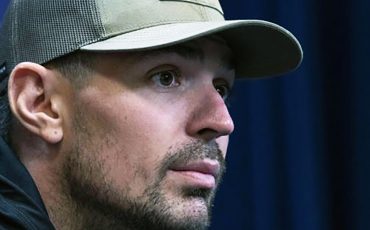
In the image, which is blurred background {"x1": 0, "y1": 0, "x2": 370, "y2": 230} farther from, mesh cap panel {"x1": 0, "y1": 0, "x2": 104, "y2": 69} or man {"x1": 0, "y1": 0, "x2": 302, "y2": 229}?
mesh cap panel {"x1": 0, "y1": 0, "x2": 104, "y2": 69}

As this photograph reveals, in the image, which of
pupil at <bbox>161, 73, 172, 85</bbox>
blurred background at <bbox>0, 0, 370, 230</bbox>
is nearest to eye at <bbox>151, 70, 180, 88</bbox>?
pupil at <bbox>161, 73, 172, 85</bbox>

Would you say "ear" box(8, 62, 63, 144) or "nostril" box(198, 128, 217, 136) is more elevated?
"ear" box(8, 62, 63, 144)

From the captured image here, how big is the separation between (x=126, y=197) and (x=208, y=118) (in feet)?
0.54

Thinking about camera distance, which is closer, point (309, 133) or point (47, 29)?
point (47, 29)

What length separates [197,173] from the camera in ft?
2.93

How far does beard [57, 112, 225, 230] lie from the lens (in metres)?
0.88

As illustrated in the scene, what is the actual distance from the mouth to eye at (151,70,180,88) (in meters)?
0.12

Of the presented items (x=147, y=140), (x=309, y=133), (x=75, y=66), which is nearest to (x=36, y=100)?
(x=75, y=66)

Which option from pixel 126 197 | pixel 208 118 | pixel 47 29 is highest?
pixel 47 29

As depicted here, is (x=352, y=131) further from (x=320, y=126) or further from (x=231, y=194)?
(x=231, y=194)

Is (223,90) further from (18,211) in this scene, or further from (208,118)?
(18,211)

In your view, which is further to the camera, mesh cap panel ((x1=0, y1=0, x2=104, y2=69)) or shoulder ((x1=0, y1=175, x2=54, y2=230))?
mesh cap panel ((x1=0, y1=0, x2=104, y2=69))

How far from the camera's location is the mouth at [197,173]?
0.88 meters

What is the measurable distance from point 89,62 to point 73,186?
186mm
